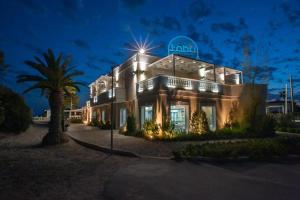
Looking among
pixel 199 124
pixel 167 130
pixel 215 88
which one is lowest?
pixel 167 130

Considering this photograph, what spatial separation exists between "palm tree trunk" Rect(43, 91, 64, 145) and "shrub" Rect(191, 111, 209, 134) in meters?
10.3

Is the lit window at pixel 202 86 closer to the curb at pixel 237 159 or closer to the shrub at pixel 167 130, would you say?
the shrub at pixel 167 130

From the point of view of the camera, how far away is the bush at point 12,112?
69.4ft

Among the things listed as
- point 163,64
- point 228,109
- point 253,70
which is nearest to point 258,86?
point 253,70

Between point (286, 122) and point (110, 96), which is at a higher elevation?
point (110, 96)

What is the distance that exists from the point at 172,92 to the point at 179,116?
282cm

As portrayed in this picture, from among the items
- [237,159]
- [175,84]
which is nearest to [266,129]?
[175,84]

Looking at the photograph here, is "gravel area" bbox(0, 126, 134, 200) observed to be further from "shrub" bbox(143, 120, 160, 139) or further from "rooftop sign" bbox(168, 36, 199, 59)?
"rooftop sign" bbox(168, 36, 199, 59)

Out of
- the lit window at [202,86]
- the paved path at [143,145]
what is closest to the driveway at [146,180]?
the paved path at [143,145]

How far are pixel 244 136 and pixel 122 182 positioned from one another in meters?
13.4

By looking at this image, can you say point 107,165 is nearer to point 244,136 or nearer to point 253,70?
point 244,136

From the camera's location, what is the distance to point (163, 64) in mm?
21578

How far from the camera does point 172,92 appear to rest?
1689 cm

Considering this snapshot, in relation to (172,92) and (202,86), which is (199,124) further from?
(202,86)
